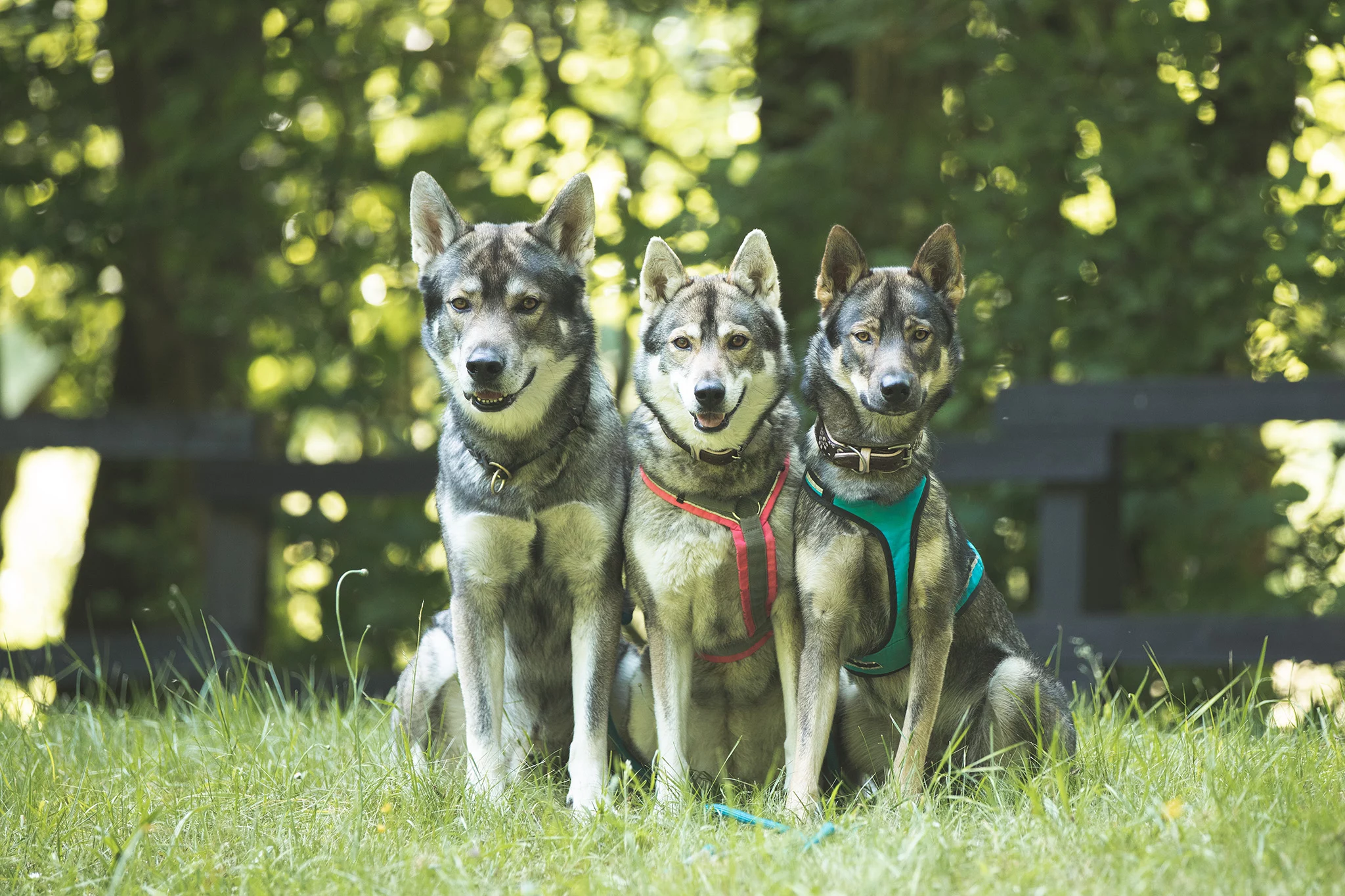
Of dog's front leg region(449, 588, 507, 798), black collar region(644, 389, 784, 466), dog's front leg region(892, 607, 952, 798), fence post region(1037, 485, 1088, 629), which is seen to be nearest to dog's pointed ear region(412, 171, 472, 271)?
black collar region(644, 389, 784, 466)

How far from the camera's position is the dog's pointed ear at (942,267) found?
3563 mm

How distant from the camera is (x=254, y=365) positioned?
815cm

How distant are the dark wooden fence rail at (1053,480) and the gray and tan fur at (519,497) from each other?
2.19m

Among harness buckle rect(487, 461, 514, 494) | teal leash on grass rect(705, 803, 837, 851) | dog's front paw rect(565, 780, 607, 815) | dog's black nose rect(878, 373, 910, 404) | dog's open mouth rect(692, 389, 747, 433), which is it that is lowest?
dog's front paw rect(565, 780, 607, 815)

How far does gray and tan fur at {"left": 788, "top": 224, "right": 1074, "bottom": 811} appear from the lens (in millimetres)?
3279

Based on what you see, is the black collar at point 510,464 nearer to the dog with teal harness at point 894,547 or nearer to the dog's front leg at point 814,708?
the dog with teal harness at point 894,547

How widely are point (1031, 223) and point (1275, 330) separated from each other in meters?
1.47

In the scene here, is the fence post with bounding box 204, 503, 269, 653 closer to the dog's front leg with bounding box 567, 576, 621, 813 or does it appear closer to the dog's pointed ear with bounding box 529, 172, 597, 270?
the dog's front leg with bounding box 567, 576, 621, 813

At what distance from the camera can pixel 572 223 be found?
12.7ft

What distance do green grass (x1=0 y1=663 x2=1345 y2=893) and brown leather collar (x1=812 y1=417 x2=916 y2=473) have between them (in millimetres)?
985

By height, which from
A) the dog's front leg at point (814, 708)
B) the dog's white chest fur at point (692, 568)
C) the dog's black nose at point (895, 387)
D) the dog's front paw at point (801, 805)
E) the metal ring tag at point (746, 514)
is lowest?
the dog's front paw at point (801, 805)

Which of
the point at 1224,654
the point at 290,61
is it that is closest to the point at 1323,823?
the point at 1224,654

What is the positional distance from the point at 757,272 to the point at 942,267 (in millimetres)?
642

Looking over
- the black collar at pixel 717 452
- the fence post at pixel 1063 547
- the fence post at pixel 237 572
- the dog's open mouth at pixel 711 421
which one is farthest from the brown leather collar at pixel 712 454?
the fence post at pixel 237 572
